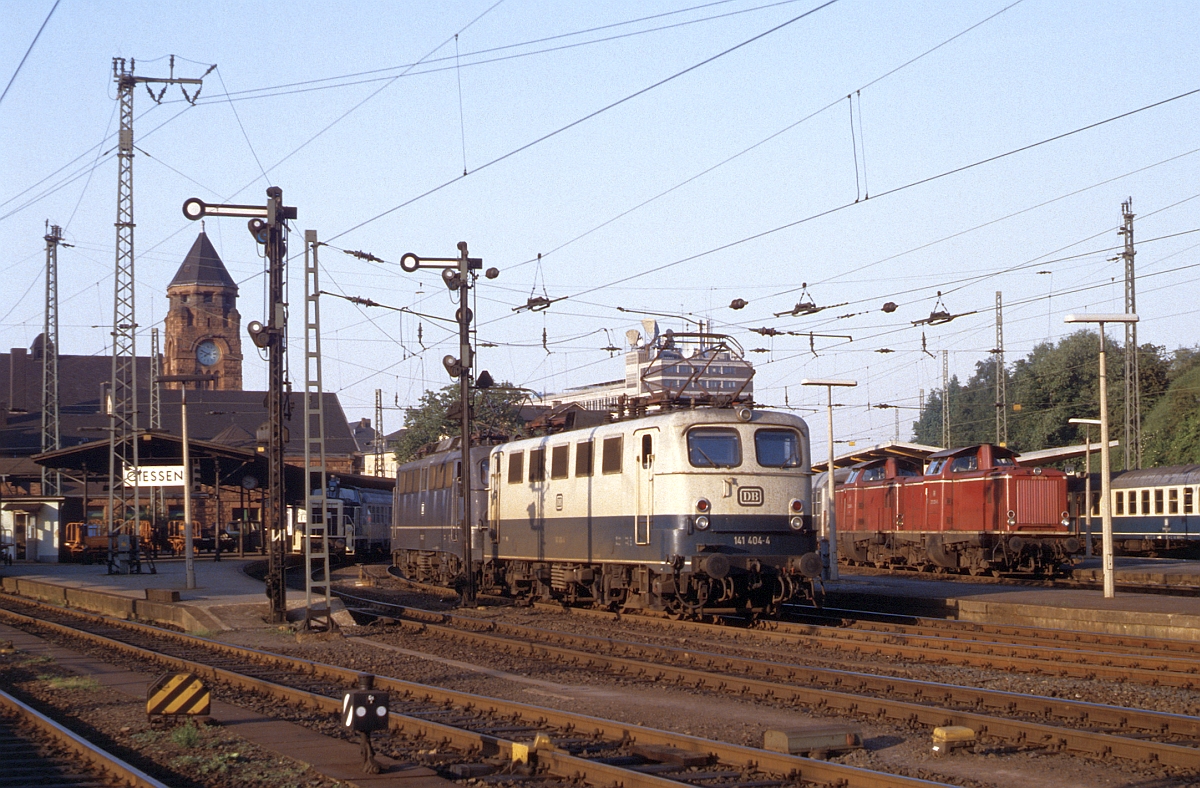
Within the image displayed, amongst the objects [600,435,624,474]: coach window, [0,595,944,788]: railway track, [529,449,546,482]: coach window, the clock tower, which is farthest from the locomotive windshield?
the clock tower

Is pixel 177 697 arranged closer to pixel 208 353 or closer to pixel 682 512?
pixel 682 512

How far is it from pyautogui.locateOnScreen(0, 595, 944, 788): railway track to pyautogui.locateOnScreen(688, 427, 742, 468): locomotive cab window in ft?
22.1

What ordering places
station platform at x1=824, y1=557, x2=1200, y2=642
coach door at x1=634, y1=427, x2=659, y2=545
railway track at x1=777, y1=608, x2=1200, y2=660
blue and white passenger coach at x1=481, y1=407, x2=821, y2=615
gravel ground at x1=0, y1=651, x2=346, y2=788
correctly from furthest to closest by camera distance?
coach door at x1=634, y1=427, x2=659, y2=545
blue and white passenger coach at x1=481, y1=407, x2=821, y2=615
station platform at x1=824, y1=557, x2=1200, y2=642
railway track at x1=777, y1=608, x2=1200, y2=660
gravel ground at x1=0, y1=651, x2=346, y2=788

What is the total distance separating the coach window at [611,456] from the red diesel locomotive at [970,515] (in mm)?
13859

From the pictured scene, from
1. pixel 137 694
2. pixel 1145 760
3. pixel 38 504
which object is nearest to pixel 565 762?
pixel 1145 760

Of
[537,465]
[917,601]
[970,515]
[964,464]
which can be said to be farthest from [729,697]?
[964,464]

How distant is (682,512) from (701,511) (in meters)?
0.30

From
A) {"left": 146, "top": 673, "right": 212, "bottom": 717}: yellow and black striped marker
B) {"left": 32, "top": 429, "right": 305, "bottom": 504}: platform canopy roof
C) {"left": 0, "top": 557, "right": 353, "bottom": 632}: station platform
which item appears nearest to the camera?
{"left": 146, "top": 673, "right": 212, "bottom": 717}: yellow and black striped marker

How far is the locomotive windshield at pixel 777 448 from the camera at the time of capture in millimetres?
19766

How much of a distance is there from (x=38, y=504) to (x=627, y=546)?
38653 mm

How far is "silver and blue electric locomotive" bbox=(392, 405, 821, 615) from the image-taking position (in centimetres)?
1928

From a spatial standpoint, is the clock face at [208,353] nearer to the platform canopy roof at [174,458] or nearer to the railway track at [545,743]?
the platform canopy roof at [174,458]

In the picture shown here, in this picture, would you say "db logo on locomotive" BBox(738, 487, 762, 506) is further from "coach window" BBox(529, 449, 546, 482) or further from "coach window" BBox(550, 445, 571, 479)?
"coach window" BBox(529, 449, 546, 482)

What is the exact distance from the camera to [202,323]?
362 feet
